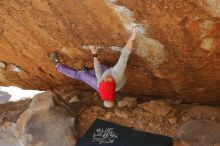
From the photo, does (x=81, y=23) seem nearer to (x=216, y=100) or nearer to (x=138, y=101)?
(x=138, y=101)

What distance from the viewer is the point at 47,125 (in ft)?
12.2

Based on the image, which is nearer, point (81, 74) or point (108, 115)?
point (81, 74)

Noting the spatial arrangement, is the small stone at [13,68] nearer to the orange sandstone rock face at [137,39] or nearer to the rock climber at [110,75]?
the orange sandstone rock face at [137,39]

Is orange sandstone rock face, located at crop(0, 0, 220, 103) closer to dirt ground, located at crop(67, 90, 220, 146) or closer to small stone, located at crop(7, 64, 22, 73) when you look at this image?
small stone, located at crop(7, 64, 22, 73)

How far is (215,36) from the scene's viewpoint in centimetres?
297

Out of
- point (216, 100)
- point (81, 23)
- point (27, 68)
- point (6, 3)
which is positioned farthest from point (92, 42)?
point (216, 100)

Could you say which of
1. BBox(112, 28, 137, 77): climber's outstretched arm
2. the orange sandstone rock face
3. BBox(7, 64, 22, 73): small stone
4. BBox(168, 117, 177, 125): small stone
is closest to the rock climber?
BBox(112, 28, 137, 77): climber's outstretched arm

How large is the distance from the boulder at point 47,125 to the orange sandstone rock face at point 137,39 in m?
0.43

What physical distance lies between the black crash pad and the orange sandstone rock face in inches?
20.3

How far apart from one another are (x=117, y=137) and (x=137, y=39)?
3.13 feet

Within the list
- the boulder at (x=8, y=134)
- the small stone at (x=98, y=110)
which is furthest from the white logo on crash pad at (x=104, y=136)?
the boulder at (x=8, y=134)

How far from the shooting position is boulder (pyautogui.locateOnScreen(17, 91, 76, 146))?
3.68 m

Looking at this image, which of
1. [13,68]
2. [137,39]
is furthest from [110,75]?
[13,68]

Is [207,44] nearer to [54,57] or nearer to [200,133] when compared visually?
[200,133]
